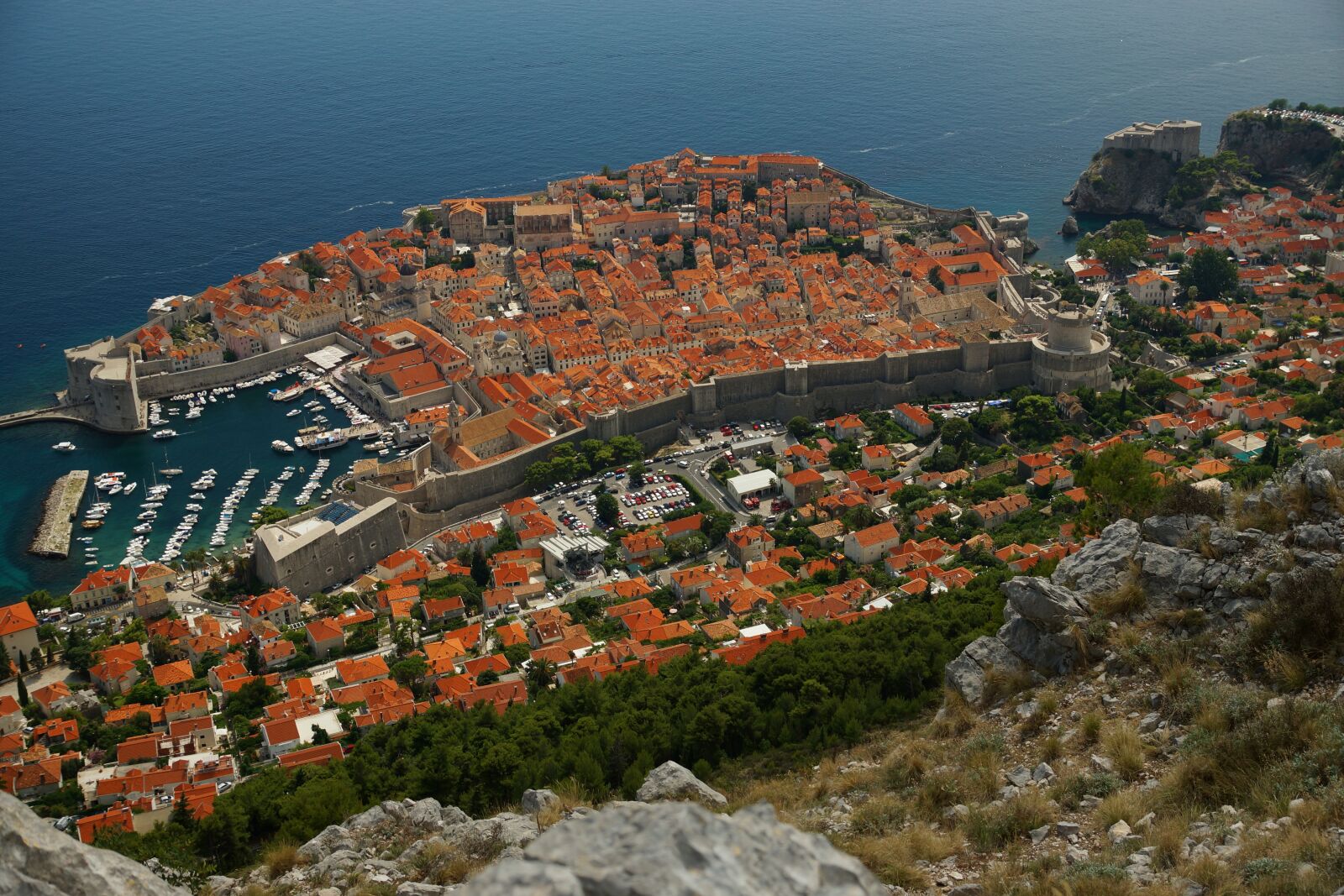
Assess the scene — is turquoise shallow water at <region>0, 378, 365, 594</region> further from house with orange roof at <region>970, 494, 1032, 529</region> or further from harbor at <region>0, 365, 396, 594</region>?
house with orange roof at <region>970, 494, 1032, 529</region>

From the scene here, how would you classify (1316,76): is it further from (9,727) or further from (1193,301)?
(9,727)

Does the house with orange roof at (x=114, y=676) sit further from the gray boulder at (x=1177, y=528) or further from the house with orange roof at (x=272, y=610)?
the gray boulder at (x=1177, y=528)

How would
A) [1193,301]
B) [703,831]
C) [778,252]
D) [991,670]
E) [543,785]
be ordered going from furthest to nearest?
[778,252]
[1193,301]
[543,785]
[991,670]
[703,831]

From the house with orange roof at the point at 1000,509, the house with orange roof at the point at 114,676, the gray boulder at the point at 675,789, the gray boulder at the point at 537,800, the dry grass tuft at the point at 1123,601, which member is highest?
the dry grass tuft at the point at 1123,601

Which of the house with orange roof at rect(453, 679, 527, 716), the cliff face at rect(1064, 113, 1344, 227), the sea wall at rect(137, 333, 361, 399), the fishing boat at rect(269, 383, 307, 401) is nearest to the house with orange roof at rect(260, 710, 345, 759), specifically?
the house with orange roof at rect(453, 679, 527, 716)

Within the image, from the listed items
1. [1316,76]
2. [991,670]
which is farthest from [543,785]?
[1316,76]

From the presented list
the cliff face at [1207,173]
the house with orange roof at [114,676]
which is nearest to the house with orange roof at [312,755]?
the house with orange roof at [114,676]
